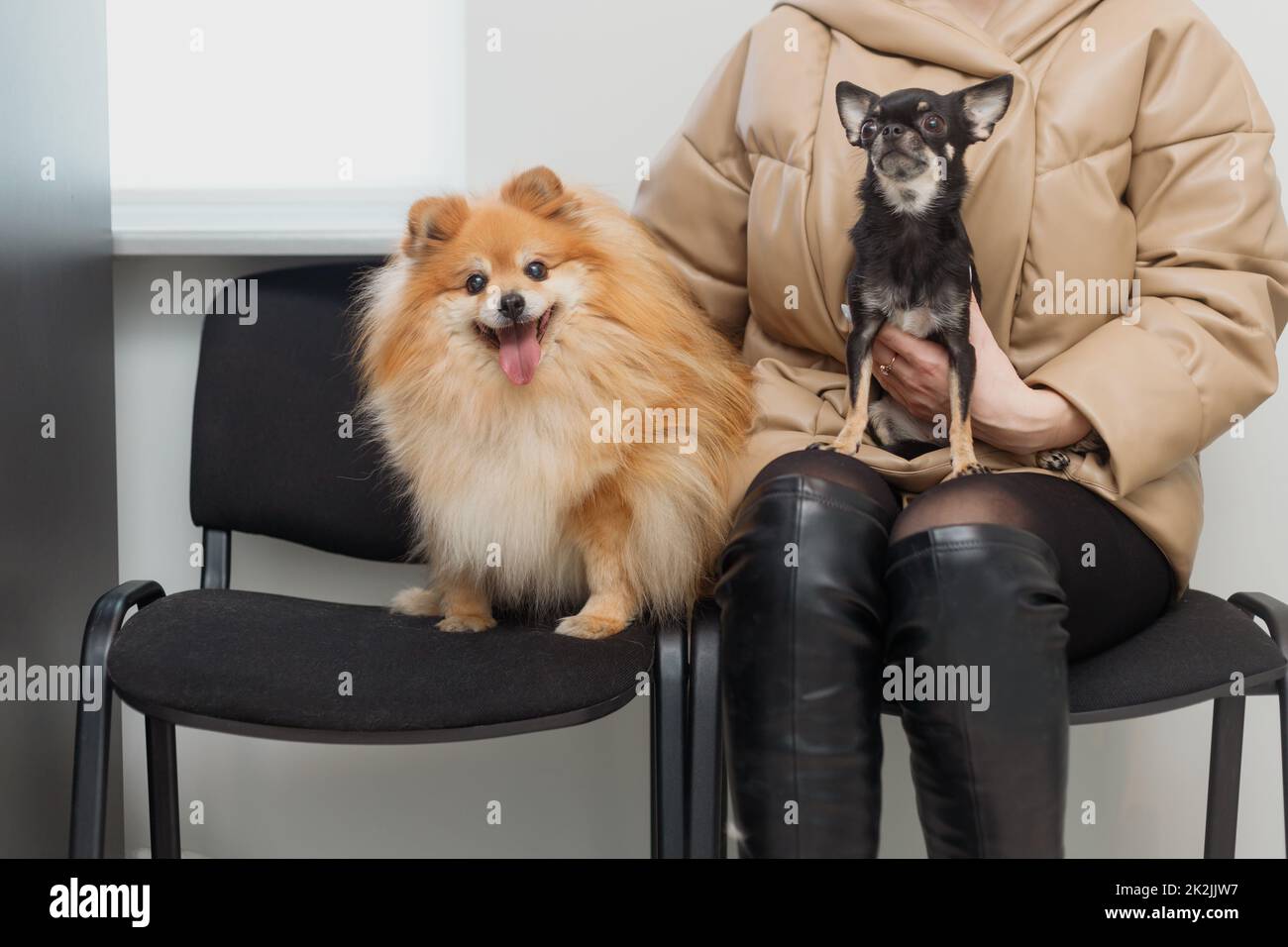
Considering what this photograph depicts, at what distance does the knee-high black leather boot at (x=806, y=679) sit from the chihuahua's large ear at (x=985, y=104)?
395mm

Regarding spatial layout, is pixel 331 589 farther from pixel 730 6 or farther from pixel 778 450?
pixel 730 6

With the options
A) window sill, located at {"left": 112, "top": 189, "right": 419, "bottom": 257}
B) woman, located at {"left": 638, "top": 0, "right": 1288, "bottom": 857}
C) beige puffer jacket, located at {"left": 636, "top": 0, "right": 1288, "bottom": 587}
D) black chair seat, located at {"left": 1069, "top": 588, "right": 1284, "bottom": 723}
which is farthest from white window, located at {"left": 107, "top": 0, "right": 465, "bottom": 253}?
black chair seat, located at {"left": 1069, "top": 588, "right": 1284, "bottom": 723}

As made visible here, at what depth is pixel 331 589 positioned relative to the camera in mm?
1851

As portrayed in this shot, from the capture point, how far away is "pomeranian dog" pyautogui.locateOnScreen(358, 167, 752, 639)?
1260 millimetres

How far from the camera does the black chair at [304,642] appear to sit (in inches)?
43.8

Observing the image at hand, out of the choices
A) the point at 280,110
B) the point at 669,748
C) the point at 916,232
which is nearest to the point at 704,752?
the point at 669,748

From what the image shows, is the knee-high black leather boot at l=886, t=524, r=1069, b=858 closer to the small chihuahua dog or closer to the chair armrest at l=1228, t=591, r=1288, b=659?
the small chihuahua dog

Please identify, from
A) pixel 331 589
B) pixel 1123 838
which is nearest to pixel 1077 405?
pixel 1123 838

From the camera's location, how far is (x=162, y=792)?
4.88 ft

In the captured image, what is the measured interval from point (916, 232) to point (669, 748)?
595 millimetres

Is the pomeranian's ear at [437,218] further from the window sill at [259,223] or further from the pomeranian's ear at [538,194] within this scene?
the window sill at [259,223]

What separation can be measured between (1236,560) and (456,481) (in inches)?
49.8

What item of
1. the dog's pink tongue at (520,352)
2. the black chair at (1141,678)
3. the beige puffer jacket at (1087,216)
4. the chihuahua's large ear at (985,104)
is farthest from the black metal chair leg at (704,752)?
the chihuahua's large ear at (985,104)

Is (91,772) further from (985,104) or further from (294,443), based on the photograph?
(985,104)
